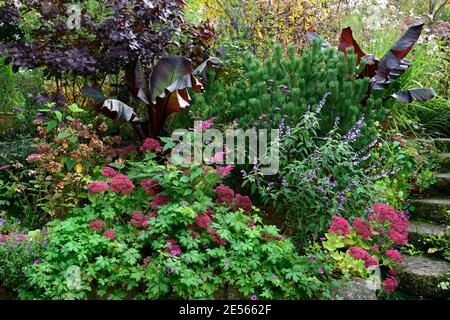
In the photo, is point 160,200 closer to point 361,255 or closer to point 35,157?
point 35,157

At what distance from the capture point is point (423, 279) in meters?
4.04

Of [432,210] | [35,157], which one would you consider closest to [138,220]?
[35,157]

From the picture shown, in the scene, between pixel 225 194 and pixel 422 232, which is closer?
pixel 225 194

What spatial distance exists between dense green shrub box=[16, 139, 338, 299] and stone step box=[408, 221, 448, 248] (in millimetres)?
1612

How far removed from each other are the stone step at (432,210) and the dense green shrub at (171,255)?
7.11ft

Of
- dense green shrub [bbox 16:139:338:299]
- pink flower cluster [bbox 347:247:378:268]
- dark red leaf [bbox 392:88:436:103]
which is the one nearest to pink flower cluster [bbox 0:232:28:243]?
dense green shrub [bbox 16:139:338:299]

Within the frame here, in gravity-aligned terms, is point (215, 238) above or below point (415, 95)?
below

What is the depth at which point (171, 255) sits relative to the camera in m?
3.25

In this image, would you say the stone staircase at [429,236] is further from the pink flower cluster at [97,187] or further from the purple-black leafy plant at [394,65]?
the pink flower cluster at [97,187]

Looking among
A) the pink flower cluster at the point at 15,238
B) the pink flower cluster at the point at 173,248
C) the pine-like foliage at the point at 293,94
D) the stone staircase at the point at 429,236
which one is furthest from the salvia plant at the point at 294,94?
the pink flower cluster at the point at 15,238

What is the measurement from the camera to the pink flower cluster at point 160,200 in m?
3.59

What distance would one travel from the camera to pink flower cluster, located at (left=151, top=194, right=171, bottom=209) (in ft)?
11.8

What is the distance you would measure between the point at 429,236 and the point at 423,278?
28.0 inches

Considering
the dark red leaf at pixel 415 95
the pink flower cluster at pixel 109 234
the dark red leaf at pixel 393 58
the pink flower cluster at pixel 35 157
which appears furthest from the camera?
the dark red leaf at pixel 415 95
